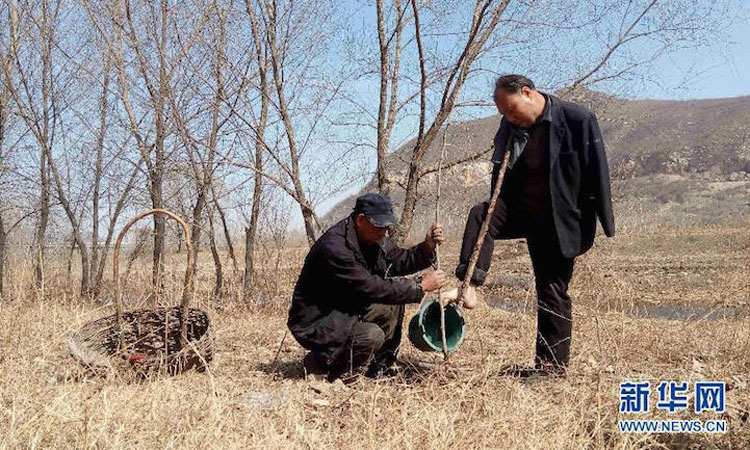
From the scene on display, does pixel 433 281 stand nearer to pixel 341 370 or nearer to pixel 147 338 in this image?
pixel 341 370

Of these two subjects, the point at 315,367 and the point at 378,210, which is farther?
the point at 315,367

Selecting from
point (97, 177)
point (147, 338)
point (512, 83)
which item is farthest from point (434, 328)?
point (97, 177)

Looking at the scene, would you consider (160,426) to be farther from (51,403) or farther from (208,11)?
(208,11)

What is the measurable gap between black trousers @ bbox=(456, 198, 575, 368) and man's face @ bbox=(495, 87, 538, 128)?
49 centimetres

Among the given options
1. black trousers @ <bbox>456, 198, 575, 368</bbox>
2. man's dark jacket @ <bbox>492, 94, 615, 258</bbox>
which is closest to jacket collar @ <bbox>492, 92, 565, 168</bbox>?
man's dark jacket @ <bbox>492, 94, 615, 258</bbox>

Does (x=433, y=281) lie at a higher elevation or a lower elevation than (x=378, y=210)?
lower

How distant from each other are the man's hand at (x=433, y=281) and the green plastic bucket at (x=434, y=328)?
166 millimetres

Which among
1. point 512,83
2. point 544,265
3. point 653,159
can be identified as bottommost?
point 544,265

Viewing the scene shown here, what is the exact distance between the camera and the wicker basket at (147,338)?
404cm

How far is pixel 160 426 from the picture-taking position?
9.21 ft

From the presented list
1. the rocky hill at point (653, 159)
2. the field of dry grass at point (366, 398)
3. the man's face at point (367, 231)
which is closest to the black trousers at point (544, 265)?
the field of dry grass at point (366, 398)

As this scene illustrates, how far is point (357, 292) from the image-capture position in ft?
12.5

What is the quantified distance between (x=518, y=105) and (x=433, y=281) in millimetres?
1029

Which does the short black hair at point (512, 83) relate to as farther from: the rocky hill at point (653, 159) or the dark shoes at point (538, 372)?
the rocky hill at point (653, 159)
